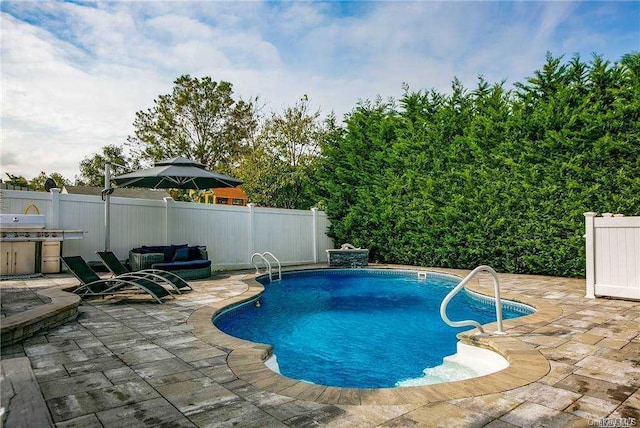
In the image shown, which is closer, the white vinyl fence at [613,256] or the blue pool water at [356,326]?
the blue pool water at [356,326]

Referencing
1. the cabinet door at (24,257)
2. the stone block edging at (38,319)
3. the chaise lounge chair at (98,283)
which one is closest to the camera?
the stone block edging at (38,319)

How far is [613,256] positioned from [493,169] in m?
4.45

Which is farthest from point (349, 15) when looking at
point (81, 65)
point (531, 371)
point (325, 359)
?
point (531, 371)

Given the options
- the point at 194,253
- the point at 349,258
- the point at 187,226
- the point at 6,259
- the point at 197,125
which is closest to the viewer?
the point at 6,259

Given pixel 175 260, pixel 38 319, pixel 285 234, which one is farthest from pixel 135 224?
pixel 38 319

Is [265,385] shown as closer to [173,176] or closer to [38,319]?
[38,319]

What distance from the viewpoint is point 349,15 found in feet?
28.3

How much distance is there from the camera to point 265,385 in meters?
2.84

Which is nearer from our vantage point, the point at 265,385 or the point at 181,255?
the point at 265,385

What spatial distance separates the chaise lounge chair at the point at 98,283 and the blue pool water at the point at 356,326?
1.38m

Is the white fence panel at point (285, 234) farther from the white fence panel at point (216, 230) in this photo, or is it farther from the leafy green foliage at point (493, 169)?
the leafy green foliage at point (493, 169)

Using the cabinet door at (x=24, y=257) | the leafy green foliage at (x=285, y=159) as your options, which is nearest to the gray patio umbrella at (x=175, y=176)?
the cabinet door at (x=24, y=257)

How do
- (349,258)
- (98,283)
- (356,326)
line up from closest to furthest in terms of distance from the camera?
(356,326) < (98,283) < (349,258)

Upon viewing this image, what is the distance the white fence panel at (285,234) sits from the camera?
490 inches
